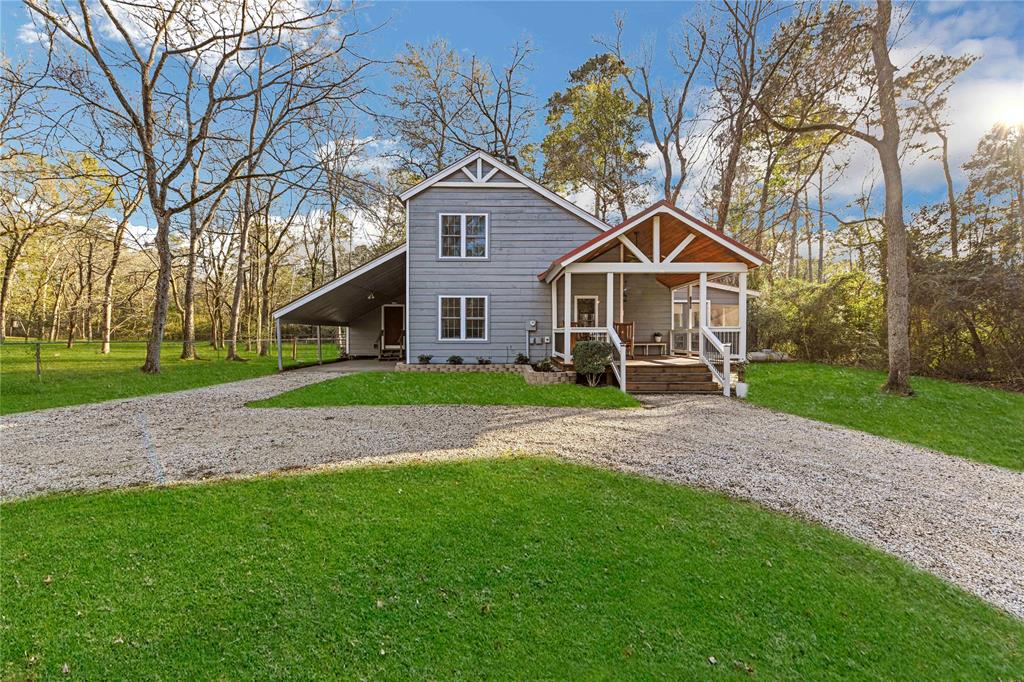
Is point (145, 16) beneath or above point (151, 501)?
above

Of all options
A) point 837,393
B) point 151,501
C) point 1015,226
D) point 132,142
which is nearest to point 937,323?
point 1015,226

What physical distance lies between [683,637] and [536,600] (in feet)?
3.03

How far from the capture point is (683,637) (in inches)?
104

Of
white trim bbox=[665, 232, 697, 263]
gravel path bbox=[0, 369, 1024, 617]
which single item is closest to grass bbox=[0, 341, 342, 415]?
gravel path bbox=[0, 369, 1024, 617]

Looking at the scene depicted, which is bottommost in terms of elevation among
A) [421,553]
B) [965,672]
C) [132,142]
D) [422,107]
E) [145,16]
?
[965,672]

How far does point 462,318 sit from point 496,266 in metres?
2.05

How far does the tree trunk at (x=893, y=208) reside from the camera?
10.4m

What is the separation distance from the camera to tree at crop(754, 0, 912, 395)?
10.4 meters

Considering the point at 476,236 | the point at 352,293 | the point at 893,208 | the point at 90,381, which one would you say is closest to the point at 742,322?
the point at 893,208

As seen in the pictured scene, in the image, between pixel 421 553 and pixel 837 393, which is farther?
pixel 837 393

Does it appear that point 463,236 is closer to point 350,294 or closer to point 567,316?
point 350,294

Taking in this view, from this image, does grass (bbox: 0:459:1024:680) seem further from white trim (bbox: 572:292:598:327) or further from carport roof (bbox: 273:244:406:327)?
white trim (bbox: 572:292:598:327)

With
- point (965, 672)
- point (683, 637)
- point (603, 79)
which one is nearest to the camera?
point (965, 672)

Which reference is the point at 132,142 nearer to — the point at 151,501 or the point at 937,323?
the point at 151,501
